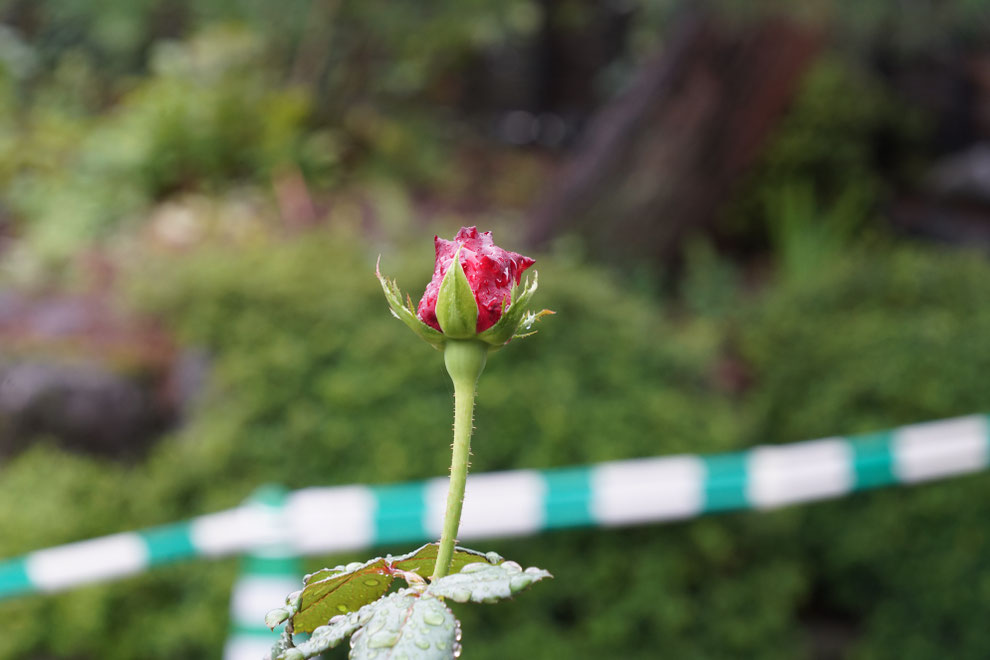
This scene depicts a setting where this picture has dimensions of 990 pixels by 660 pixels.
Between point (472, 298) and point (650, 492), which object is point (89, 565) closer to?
point (650, 492)

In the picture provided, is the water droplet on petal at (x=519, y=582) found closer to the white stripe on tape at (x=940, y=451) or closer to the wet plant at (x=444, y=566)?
the wet plant at (x=444, y=566)

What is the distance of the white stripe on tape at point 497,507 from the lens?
1.94 metres

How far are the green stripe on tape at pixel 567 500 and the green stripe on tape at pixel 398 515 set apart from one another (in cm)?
29

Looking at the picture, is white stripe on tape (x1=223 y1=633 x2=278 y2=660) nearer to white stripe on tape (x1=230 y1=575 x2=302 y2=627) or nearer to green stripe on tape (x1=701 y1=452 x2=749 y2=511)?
white stripe on tape (x1=230 y1=575 x2=302 y2=627)

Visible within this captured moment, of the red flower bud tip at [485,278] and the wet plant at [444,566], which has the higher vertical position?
the red flower bud tip at [485,278]

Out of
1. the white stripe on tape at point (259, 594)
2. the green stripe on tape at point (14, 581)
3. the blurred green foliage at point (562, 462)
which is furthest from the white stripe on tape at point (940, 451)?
the green stripe on tape at point (14, 581)

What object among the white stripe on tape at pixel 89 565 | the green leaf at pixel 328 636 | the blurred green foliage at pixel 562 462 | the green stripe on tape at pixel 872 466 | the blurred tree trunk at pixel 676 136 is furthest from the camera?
the blurred tree trunk at pixel 676 136

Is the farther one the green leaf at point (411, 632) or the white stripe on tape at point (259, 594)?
the white stripe on tape at point (259, 594)

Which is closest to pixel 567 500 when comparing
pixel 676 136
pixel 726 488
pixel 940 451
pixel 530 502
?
pixel 530 502

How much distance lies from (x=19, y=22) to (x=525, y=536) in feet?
18.9

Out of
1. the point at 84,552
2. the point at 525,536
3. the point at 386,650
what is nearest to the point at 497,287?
the point at 386,650

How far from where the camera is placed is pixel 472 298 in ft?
1.02

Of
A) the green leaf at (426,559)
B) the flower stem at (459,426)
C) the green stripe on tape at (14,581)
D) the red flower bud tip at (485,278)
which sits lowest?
the green stripe on tape at (14,581)

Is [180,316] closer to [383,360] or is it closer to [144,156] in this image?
[383,360]
